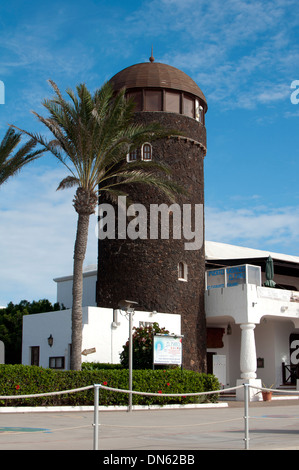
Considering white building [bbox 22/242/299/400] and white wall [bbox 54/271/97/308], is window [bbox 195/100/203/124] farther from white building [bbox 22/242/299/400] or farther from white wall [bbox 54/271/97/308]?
white wall [bbox 54/271/97/308]

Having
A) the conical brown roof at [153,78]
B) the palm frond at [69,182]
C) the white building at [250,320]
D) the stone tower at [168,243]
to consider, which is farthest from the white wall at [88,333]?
the conical brown roof at [153,78]

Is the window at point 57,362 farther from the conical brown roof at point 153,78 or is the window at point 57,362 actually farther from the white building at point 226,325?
the conical brown roof at point 153,78

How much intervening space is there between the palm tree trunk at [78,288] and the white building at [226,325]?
297cm

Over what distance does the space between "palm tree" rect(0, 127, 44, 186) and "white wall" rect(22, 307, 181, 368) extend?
6200mm

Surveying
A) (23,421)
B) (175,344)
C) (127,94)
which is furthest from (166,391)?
(127,94)

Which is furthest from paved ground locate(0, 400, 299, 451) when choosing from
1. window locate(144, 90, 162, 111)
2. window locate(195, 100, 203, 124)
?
window locate(195, 100, 203, 124)

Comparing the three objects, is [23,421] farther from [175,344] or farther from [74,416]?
[175,344]

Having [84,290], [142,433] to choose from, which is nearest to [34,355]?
[84,290]

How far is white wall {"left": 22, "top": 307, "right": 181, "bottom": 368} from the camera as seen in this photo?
81.1ft

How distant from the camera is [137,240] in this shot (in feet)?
95.0

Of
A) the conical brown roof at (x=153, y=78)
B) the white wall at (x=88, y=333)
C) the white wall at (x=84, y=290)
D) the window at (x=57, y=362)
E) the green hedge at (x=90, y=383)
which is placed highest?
the conical brown roof at (x=153, y=78)

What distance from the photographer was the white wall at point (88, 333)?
24.7 meters
